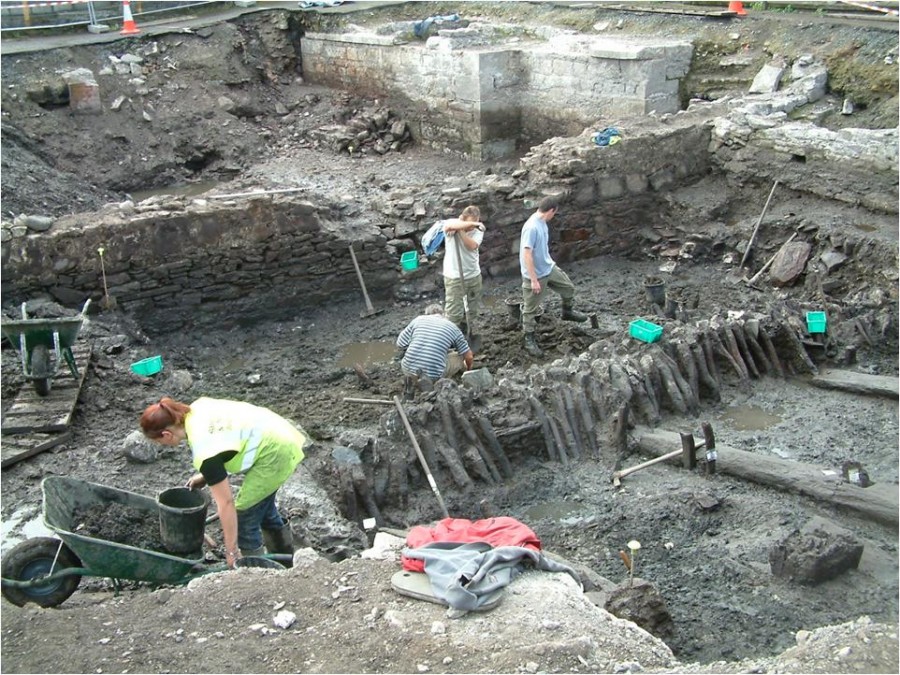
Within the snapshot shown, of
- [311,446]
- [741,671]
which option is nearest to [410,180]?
[311,446]

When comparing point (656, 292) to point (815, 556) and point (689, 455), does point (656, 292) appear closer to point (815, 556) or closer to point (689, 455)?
point (689, 455)

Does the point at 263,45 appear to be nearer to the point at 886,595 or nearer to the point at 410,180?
the point at 410,180

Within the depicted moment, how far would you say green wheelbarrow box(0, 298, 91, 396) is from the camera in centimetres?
819

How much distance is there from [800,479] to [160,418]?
483 cm

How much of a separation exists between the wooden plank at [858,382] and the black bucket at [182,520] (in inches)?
238

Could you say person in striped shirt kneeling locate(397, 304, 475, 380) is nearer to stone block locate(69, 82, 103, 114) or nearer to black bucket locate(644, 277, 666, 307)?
black bucket locate(644, 277, 666, 307)

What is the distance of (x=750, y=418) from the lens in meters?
8.99

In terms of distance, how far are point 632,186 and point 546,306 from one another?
Result: 2560 mm

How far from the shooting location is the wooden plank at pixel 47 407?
7.74 m

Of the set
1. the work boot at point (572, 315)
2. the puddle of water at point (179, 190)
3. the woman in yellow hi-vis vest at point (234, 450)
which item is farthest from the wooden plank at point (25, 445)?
the puddle of water at point (179, 190)

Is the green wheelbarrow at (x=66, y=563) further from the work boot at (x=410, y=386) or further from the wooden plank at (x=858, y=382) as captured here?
the wooden plank at (x=858, y=382)

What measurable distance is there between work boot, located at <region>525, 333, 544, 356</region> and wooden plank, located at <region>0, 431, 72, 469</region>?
15.8 ft

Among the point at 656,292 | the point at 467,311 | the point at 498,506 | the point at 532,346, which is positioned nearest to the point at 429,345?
the point at 498,506

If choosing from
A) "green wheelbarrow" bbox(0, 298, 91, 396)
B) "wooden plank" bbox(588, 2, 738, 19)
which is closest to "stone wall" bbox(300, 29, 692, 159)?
"wooden plank" bbox(588, 2, 738, 19)
